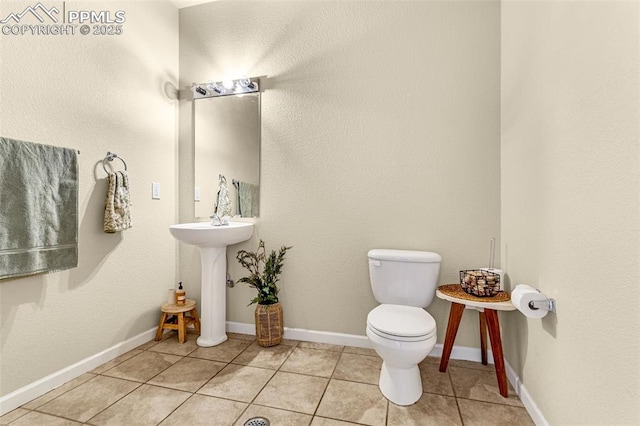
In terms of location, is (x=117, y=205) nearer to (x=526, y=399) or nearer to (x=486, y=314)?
(x=486, y=314)

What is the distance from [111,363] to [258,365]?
96 cm

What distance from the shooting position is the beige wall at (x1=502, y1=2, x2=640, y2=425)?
89 centimetres

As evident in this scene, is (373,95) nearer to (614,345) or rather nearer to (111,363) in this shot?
(614,345)

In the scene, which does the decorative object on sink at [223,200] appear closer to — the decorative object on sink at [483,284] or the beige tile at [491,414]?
the decorative object on sink at [483,284]

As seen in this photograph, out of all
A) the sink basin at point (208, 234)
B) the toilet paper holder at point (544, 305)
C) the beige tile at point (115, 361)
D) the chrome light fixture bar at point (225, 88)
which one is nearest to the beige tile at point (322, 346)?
the sink basin at point (208, 234)

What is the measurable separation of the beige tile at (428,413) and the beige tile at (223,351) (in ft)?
3.64

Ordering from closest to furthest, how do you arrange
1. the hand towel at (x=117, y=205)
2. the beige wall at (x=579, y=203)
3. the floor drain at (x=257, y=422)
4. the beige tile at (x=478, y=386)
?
the beige wall at (x=579, y=203) < the floor drain at (x=257, y=422) < the beige tile at (x=478, y=386) < the hand towel at (x=117, y=205)

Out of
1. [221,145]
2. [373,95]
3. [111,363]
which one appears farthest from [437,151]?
[111,363]

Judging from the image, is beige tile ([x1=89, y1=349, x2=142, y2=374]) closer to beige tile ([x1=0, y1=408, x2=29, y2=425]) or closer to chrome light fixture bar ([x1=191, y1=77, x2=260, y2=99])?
beige tile ([x1=0, y1=408, x2=29, y2=425])

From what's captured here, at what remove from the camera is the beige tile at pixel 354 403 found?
1465 mm

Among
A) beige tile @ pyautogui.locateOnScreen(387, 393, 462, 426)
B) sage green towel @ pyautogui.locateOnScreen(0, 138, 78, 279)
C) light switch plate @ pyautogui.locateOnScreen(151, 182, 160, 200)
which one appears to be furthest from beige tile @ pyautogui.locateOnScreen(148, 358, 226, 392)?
light switch plate @ pyautogui.locateOnScreen(151, 182, 160, 200)

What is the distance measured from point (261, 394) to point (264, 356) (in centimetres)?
44

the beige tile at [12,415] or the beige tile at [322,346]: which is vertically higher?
the beige tile at [322,346]

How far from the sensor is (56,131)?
1.73m
